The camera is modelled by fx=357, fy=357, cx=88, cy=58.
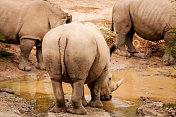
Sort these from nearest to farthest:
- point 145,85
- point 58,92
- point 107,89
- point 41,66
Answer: point 58,92, point 107,89, point 145,85, point 41,66

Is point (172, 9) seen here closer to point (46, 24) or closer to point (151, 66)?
point (151, 66)

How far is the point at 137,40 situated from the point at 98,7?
2.97m

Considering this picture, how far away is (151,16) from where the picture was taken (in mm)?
11688

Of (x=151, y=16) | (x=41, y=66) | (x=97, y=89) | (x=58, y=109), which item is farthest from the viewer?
(x=151, y=16)

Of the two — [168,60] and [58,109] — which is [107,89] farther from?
[168,60]

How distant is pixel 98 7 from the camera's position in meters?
16.1

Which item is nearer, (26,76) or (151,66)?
(26,76)

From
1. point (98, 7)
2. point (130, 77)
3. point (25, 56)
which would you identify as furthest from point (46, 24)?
point (98, 7)

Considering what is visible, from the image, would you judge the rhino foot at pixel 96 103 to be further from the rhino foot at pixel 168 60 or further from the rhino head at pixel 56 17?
the rhino foot at pixel 168 60

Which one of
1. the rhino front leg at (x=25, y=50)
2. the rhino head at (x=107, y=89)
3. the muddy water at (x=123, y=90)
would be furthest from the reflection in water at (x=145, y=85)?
the rhino front leg at (x=25, y=50)

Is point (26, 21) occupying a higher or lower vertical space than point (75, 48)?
lower

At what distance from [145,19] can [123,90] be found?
15.6 ft

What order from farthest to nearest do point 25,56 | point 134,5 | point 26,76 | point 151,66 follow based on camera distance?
point 134,5
point 151,66
point 25,56
point 26,76

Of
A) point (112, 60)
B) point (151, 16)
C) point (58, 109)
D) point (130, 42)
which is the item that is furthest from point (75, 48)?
point (130, 42)
